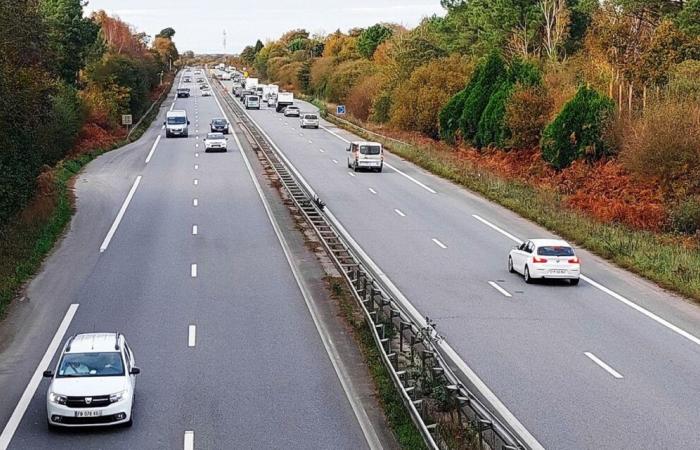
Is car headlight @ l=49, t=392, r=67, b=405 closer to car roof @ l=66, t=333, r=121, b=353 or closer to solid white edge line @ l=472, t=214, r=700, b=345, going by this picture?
car roof @ l=66, t=333, r=121, b=353

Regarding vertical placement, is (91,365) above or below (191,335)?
above

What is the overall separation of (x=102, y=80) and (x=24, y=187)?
57.1 metres

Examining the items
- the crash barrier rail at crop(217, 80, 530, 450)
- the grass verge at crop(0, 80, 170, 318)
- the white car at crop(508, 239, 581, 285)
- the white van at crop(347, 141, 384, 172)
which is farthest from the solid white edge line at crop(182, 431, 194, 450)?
the white van at crop(347, 141, 384, 172)

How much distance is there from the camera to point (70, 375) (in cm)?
1716

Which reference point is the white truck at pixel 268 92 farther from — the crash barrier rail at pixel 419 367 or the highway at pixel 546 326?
the crash barrier rail at pixel 419 367

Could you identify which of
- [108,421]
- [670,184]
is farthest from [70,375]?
[670,184]

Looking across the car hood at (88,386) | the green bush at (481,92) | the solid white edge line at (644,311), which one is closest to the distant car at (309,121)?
the green bush at (481,92)

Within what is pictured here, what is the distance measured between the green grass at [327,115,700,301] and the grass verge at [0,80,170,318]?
18331 millimetres

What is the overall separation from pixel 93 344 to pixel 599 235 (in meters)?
22.3

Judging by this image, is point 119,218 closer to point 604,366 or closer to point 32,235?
point 32,235

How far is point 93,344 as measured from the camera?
1823cm

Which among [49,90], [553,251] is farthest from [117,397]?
[49,90]

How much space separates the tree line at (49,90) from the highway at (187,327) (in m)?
3.18

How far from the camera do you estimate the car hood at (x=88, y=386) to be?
16.6 metres
